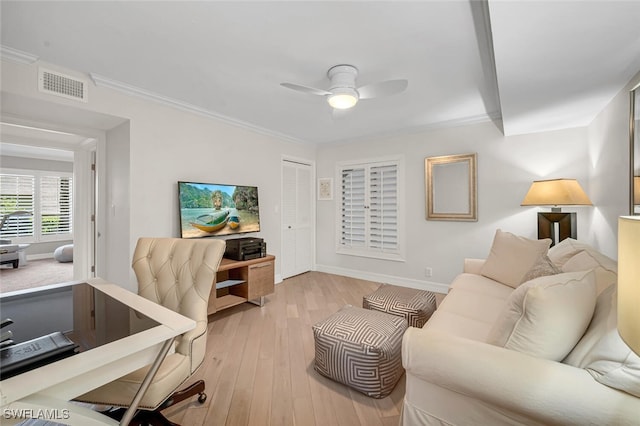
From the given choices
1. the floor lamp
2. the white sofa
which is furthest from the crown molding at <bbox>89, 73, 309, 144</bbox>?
the floor lamp

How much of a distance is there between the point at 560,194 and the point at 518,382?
8.08 feet

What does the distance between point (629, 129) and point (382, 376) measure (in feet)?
7.91

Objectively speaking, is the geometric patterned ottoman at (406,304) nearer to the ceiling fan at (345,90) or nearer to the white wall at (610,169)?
the white wall at (610,169)

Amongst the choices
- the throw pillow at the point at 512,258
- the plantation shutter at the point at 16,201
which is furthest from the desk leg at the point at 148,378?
the plantation shutter at the point at 16,201

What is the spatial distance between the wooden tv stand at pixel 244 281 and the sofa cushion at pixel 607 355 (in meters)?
2.75

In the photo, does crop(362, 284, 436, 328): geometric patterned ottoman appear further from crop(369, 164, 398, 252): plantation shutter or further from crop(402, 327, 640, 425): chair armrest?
crop(369, 164, 398, 252): plantation shutter

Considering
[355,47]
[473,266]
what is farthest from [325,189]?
[355,47]

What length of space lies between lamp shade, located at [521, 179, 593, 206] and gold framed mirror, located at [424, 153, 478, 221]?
85 cm

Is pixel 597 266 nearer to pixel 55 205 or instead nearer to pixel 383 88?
pixel 383 88

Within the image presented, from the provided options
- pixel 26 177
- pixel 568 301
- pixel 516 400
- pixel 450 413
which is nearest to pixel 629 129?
pixel 568 301

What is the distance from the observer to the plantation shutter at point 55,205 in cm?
646

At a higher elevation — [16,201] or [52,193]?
[52,193]

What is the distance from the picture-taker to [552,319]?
1.00 m

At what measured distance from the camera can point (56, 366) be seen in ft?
2.57
